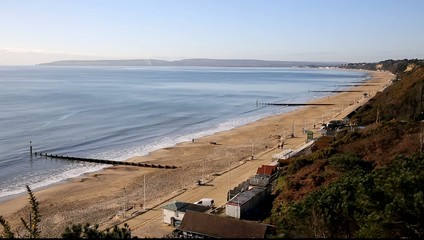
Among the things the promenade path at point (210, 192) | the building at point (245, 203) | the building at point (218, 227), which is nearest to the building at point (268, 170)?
the promenade path at point (210, 192)

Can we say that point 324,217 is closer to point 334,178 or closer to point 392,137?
point 334,178

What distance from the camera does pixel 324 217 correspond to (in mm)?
13406

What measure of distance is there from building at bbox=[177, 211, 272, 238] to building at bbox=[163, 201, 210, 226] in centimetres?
313

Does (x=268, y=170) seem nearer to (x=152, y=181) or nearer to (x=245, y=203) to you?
(x=245, y=203)

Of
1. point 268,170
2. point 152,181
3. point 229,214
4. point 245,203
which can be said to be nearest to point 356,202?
point 245,203

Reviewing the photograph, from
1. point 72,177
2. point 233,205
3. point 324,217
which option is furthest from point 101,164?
point 324,217

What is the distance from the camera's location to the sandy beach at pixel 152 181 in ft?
86.9

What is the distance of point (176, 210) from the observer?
2241 centimetres

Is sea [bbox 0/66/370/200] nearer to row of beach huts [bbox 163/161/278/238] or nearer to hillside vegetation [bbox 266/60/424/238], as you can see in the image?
row of beach huts [bbox 163/161/278/238]

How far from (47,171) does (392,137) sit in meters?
28.1

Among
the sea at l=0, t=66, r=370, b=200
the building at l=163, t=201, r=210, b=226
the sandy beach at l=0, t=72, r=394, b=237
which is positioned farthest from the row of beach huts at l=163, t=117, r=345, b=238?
the sea at l=0, t=66, r=370, b=200

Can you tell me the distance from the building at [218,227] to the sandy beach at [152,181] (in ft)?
11.9

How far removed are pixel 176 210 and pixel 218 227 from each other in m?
5.21

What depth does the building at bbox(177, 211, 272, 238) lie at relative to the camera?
1652 centimetres
